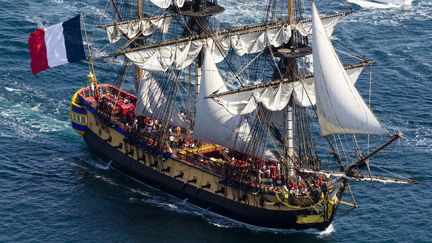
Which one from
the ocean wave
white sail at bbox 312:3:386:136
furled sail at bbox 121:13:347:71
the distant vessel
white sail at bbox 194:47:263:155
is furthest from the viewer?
the distant vessel

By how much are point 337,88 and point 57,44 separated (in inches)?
1445

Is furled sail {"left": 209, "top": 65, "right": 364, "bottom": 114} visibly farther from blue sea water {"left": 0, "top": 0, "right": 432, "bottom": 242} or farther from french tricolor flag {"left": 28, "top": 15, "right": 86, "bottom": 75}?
french tricolor flag {"left": 28, "top": 15, "right": 86, "bottom": 75}

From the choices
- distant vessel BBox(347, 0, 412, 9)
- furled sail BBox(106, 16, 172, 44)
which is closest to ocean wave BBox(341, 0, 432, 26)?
distant vessel BBox(347, 0, 412, 9)

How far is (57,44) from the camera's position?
4510 inches

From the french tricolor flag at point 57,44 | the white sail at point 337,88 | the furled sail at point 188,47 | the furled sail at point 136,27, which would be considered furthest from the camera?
the furled sail at point 136,27

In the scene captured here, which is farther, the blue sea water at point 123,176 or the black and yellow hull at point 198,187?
the blue sea water at point 123,176

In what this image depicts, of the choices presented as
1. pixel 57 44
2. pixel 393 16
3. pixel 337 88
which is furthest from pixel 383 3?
pixel 337 88

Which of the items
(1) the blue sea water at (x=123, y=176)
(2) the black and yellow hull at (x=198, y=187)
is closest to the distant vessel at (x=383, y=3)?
(1) the blue sea water at (x=123, y=176)

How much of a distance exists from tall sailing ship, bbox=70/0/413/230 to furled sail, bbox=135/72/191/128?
13 centimetres

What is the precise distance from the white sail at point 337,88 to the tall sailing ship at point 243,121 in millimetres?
100

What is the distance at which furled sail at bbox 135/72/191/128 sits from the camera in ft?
374

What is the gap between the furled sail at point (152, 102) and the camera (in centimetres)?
11412

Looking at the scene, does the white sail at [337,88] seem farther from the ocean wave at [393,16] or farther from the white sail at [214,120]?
the ocean wave at [393,16]

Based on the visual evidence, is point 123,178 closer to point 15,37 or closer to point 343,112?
point 343,112
